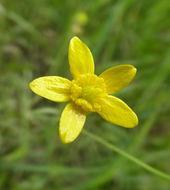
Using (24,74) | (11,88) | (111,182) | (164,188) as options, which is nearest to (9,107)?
(11,88)

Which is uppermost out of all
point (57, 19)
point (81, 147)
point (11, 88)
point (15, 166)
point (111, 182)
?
point (57, 19)

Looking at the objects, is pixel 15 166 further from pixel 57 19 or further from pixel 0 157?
pixel 57 19

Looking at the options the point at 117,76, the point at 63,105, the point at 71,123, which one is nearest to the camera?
the point at 71,123

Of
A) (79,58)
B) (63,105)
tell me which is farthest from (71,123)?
(63,105)

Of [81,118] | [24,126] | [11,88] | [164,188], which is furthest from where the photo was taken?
[164,188]

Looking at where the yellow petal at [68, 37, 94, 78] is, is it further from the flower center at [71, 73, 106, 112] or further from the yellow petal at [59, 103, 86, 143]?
the yellow petal at [59, 103, 86, 143]

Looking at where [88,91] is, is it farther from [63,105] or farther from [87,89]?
[63,105]

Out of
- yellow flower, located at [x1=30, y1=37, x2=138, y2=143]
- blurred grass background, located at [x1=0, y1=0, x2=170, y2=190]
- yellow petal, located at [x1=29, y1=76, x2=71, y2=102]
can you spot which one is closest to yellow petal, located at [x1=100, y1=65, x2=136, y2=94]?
yellow flower, located at [x1=30, y1=37, x2=138, y2=143]

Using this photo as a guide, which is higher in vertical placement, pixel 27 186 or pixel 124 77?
pixel 124 77
